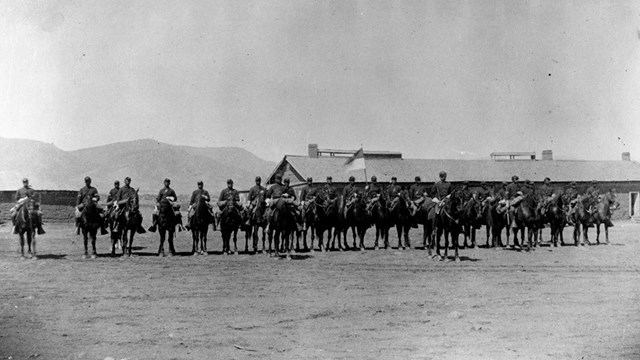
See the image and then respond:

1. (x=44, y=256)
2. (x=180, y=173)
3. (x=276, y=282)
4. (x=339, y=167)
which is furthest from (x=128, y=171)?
(x=276, y=282)

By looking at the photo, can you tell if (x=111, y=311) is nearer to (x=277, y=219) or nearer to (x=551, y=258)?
(x=277, y=219)

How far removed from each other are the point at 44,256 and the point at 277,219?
8.23 metres

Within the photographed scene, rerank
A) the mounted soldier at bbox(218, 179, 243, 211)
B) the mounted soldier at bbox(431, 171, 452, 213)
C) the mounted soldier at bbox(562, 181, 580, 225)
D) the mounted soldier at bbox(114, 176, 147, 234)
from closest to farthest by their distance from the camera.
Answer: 1. the mounted soldier at bbox(431, 171, 452, 213)
2. the mounted soldier at bbox(114, 176, 147, 234)
3. the mounted soldier at bbox(218, 179, 243, 211)
4. the mounted soldier at bbox(562, 181, 580, 225)

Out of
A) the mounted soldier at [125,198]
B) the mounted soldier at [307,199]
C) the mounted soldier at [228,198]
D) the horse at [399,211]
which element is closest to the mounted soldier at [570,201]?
the horse at [399,211]

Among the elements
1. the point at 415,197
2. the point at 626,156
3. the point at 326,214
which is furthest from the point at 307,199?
the point at 626,156

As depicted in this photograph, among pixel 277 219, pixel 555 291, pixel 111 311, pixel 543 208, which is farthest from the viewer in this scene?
pixel 543 208

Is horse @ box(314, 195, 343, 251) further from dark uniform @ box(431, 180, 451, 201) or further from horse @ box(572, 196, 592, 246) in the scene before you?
horse @ box(572, 196, 592, 246)

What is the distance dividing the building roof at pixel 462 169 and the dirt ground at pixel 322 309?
26473 millimetres

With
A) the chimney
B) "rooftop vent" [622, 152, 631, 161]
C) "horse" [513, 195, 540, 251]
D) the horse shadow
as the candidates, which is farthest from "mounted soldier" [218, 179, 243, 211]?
"rooftop vent" [622, 152, 631, 161]

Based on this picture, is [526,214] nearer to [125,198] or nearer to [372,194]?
[372,194]

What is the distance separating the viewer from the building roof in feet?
145

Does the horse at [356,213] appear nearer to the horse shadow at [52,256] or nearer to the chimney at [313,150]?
the horse shadow at [52,256]

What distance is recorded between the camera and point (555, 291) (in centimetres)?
1190

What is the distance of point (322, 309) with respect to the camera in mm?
10258
